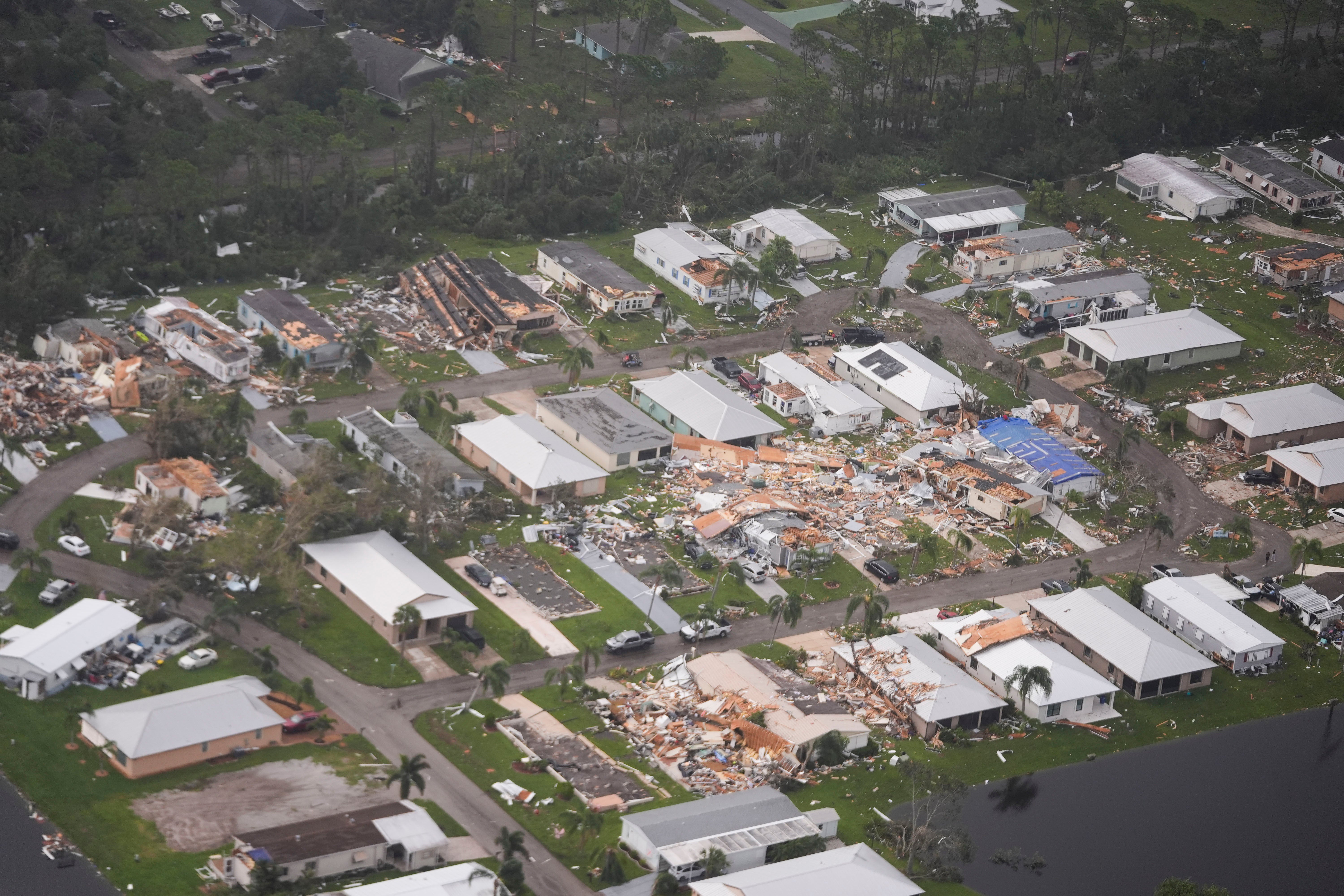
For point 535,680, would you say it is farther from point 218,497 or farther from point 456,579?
point 218,497

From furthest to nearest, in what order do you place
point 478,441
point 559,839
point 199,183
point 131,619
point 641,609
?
point 199,183 → point 478,441 → point 641,609 → point 131,619 → point 559,839

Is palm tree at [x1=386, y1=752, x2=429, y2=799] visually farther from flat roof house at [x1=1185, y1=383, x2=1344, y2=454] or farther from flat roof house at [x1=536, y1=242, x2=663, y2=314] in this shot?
flat roof house at [x1=1185, y1=383, x2=1344, y2=454]

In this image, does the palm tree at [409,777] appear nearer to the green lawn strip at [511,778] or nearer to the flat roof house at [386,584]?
the green lawn strip at [511,778]

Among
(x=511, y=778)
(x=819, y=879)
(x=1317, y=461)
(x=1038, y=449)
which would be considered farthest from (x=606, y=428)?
(x=1317, y=461)

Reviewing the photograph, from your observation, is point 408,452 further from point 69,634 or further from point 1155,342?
point 1155,342

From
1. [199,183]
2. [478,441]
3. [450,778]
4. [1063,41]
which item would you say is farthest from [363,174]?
[1063,41]

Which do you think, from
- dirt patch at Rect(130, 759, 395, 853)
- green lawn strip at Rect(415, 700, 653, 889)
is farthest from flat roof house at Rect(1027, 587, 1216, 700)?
dirt patch at Rect(130, 759, 395, 853)

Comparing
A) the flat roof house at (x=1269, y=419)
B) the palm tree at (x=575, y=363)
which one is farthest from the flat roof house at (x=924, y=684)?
the flat roof house at (x=1269, y=419)
